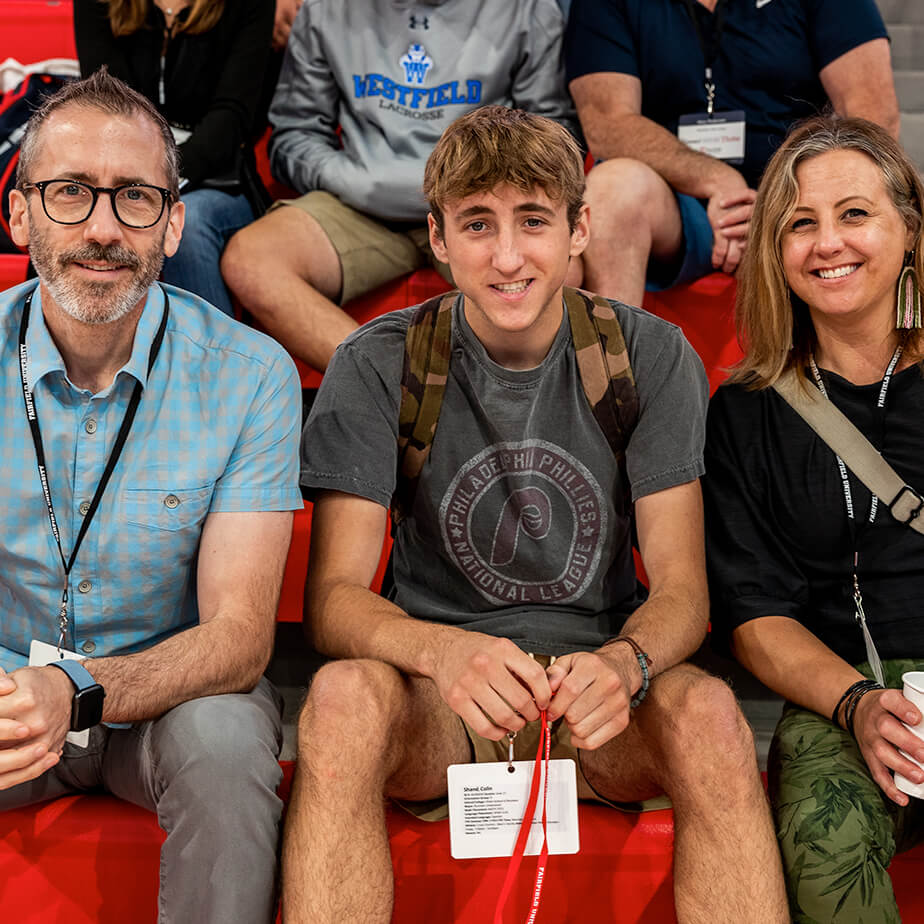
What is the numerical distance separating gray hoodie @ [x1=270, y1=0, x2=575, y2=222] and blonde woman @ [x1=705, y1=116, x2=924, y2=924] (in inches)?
36.2

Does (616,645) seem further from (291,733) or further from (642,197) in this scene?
(642,197)

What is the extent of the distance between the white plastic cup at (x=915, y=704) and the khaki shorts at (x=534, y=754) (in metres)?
0.34

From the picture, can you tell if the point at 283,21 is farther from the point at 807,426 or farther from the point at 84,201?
the point at 807,426

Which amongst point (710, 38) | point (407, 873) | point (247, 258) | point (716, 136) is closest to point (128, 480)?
point (407, 873)

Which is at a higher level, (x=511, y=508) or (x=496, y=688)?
(x=511, y=508)

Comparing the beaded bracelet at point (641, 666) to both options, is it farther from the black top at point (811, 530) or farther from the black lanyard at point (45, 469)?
the black lanyard at point (45, 469)

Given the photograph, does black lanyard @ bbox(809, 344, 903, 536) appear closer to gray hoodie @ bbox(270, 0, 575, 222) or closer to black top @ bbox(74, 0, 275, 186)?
gray hoodie @ bbox(270, 0, 575, 222)

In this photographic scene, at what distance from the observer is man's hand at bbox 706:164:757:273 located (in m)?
2.51

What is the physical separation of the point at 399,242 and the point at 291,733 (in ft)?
3.63

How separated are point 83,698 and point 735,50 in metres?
2.08

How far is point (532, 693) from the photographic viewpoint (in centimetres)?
140

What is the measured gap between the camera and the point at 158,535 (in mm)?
1604

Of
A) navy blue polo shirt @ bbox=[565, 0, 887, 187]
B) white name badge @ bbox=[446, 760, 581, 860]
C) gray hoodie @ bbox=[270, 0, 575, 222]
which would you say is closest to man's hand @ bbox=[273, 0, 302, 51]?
gray hoodie @ bbox=[270, 0, 575, 222]

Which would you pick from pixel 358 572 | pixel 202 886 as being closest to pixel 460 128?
pixel 358 572
